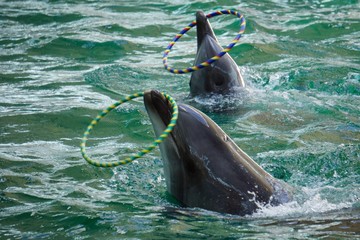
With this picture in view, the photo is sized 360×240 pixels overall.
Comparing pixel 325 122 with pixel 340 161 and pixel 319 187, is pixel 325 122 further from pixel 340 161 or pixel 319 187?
pixel 319 187

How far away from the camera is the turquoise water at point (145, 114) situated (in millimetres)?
6082

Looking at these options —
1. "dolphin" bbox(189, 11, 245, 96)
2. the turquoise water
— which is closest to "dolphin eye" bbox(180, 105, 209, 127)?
the turquoise water

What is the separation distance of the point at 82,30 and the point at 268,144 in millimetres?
8763

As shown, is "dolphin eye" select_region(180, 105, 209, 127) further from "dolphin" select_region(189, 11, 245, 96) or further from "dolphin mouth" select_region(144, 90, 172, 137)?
"dolphin" select_region(189, 11, 245, 96)

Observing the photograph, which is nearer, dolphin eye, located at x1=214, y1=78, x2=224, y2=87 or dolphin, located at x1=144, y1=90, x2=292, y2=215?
dolphin, located at x1=144, y1=90, x2=292, y2=215

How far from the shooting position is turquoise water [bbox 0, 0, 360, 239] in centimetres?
608

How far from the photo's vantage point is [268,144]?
860cm

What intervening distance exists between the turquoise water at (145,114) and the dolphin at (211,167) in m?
0.13

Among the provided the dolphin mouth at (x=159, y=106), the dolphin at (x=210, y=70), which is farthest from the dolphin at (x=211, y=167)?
the dolphin at (x=210, y=70)

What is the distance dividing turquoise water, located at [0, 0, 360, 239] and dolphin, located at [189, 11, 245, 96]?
224 mm

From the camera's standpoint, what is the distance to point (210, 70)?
10211 millimetres

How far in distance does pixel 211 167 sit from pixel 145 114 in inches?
163

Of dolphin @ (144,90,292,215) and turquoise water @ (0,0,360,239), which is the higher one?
dolphin @ (144,90,292,215)

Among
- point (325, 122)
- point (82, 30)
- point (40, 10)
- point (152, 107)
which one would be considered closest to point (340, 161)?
point (325, 122)
